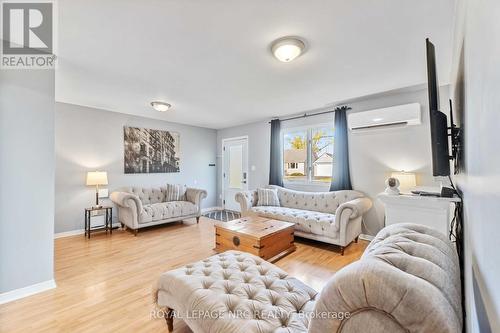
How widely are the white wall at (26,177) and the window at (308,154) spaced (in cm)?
394

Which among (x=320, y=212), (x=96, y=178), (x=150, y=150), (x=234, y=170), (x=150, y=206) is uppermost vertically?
(x=150, y=150)

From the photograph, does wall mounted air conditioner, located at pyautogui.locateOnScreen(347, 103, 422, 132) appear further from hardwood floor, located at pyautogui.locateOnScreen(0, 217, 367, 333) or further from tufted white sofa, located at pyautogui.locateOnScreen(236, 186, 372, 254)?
hardwood floor, located at pyautogui.locateOnScreen(0, 217, 367, 333)

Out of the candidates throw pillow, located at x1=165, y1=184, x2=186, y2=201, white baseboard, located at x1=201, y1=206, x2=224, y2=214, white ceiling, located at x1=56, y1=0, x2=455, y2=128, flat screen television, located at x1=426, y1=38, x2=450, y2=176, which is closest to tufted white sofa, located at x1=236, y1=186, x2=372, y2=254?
throw pillow, located at x1=165, y1=184, x2=186, y2=201

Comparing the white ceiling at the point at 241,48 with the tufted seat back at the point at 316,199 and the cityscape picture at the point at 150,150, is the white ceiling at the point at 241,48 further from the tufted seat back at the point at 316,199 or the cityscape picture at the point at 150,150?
the tufted seat back at the point at 316,199

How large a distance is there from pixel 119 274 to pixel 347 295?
272 centimetres

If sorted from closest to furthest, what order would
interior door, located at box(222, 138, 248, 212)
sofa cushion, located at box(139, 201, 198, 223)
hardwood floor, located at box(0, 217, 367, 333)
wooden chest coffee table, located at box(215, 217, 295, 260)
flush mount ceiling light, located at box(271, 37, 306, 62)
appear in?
hardwood floor, located at box(0, 217, 367, 333), flush mount ceiling light, located at box(271, 37, 306, 62), wooden chest coffee table, located at box(215, 217, 295, 260), sofa cushion, located at box(139, 201, 198, 223), interior door, located at box(222, 138, 248, 212)

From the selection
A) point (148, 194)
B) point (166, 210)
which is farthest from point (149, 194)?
point (166, 210)

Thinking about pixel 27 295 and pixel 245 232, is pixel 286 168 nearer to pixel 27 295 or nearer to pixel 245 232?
pixel 245 232

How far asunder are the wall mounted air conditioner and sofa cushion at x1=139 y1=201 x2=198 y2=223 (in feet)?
11.7

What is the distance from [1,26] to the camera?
1.84m

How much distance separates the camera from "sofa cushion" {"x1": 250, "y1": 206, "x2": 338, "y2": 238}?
10.6ft

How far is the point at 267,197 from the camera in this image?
175 inches

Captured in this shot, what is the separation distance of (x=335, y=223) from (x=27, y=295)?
3565mm

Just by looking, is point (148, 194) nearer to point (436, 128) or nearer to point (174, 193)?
point (174, 193)
